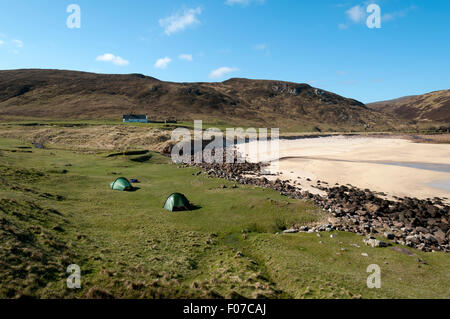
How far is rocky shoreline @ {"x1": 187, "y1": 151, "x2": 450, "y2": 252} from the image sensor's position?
21.5m

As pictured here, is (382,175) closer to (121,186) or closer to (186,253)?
(186,253)

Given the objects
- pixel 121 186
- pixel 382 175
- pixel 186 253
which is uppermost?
pixel 121 186

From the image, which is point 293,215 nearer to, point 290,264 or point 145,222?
point 290,264

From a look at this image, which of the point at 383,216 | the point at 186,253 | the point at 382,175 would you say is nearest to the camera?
the point at 186,253

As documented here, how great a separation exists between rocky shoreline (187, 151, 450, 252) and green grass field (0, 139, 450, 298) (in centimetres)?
166

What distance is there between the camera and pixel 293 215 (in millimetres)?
25922

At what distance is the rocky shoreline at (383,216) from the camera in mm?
21469

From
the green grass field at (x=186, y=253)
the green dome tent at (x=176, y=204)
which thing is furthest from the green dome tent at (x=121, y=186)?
the green dome tent at (x=176, y=204)

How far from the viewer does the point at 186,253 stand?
18984mm

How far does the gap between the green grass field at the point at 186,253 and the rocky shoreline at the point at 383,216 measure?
166 centimetres

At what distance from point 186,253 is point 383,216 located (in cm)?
2168

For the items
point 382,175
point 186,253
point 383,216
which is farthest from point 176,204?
point 382,175

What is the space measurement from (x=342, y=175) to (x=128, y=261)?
144 feet

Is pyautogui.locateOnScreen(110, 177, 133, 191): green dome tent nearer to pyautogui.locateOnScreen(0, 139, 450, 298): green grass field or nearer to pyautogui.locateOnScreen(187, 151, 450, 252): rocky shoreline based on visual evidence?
pyautogui.locateOnScreen(0, 139, 450, 298): green grass field
